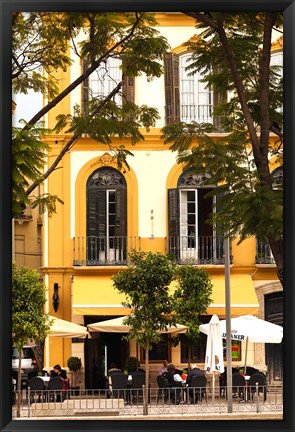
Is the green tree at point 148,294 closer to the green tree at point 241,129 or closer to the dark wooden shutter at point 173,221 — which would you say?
the dark wooden shutter at point 173,221

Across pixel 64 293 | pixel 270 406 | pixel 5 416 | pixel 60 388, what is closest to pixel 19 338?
pixel 60 388

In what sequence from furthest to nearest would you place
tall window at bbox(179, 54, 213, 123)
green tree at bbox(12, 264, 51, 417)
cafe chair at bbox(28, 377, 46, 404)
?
tall window at bbox(179, 54, 213, 123) → cafe chair at bbox(28, 377, 46, 404) → green tree at bbox(12, 264, 51, 417)

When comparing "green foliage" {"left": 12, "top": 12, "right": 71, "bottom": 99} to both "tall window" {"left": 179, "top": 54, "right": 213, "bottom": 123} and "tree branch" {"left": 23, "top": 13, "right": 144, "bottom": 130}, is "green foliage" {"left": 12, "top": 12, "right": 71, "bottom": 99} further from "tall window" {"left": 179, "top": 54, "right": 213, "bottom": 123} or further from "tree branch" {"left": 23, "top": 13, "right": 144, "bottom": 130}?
"tall window" {"left": 179, "top": 54, "right": 213, "bottom": 123}

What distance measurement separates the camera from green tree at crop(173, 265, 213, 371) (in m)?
20.2

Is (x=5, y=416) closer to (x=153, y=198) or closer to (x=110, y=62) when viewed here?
(x=110, y=62)

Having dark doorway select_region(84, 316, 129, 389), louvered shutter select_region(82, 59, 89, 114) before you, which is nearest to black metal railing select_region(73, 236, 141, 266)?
dark doorway select_region(84, 316, 129, 389)

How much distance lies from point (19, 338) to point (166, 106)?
18.1 feet

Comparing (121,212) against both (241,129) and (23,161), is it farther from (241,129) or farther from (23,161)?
(23,161)

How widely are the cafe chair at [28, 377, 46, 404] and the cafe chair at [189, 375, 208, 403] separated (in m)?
2.53

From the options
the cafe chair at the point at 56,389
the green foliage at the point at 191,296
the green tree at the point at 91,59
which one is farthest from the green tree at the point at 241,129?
the green foliage at the point at 191,296

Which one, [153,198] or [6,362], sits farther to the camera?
[153,198]

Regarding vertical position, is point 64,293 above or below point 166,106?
below

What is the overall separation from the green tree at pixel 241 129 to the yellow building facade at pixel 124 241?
10106 millimetres

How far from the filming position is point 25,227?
2056cm
